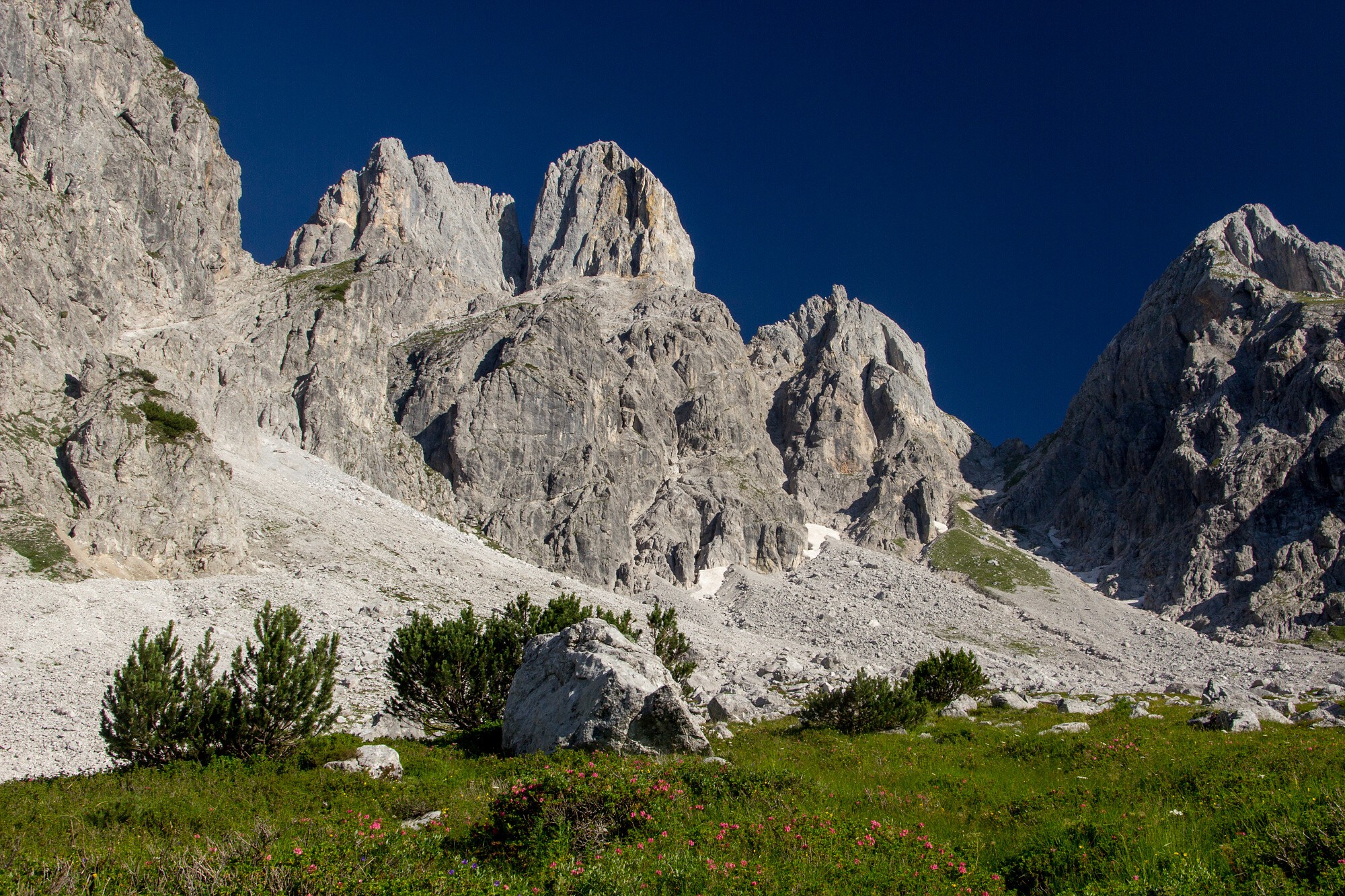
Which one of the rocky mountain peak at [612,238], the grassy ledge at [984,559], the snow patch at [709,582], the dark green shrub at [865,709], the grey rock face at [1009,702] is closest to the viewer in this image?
the dark green shrub at [865,709]

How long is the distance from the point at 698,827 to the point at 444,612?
46.0 meters

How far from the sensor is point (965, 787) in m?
12.3

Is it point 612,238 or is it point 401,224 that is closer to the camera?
point 401,224

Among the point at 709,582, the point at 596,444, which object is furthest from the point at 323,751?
the point at 596,444

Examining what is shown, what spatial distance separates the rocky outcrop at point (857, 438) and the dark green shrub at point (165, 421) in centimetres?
11083

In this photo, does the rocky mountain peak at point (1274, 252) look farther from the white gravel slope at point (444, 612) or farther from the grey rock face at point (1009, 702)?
the grey rock face at point (1009, 702)

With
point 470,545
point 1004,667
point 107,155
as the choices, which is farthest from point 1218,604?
point 107,155

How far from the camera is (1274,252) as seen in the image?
16238cm

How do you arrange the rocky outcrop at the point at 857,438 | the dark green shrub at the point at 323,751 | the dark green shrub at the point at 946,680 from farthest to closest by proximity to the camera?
the rocky outcrop at the point at 857,438, the dark green shrub at the point at 946,680, the dark green shrub at the point at 323,751

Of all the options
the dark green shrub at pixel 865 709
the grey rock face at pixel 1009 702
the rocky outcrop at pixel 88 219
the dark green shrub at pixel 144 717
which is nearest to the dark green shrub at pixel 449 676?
the dark green shrub at pixel 144 717

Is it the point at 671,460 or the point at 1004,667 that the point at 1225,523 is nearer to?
the point at 1004,667

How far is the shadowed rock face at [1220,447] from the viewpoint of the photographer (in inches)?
4168

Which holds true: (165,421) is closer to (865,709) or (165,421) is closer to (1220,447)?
(865,709)

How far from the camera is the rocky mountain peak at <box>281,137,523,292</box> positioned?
162m
